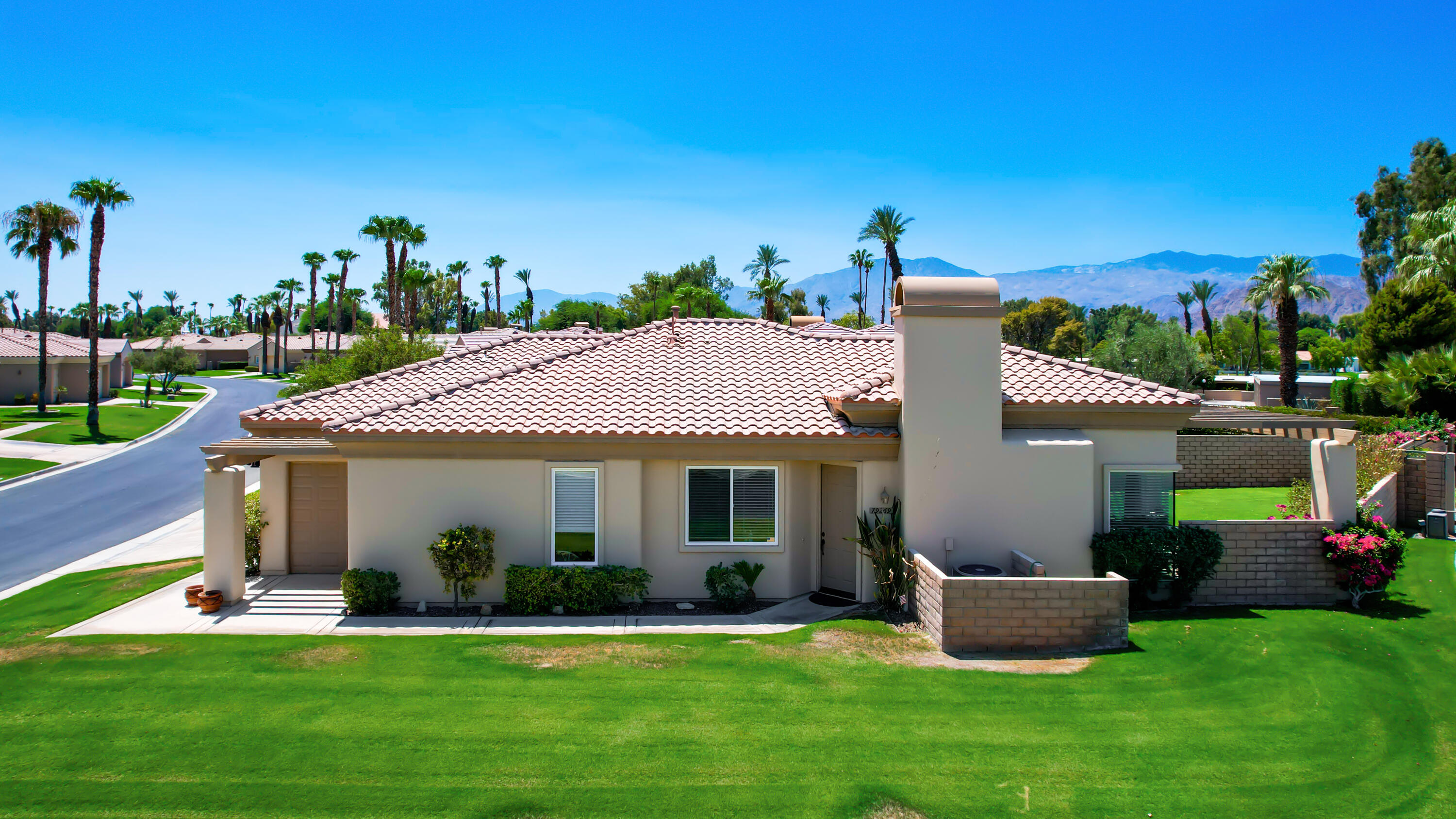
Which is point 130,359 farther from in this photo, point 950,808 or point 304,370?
point 950,808

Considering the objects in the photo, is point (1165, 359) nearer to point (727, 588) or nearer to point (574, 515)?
point (727, 588)

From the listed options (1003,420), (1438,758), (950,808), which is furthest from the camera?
(1003,420)

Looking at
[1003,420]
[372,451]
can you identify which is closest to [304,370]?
[372,451]

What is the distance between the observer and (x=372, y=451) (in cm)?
1329

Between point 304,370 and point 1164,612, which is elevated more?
point 304,370

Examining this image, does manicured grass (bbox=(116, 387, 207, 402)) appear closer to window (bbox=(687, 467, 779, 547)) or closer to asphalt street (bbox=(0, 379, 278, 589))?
asphalt street (bbox=(0, 379, 278, 589))

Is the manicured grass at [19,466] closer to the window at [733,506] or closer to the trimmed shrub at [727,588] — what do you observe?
the window at [733,506]

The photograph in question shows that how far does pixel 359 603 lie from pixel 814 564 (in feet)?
24.1

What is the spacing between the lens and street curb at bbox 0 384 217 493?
31375 millimetres

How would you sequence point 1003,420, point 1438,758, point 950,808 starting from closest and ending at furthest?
point 950,808
point 1438,758
point 1003,420

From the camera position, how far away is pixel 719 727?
8508mm

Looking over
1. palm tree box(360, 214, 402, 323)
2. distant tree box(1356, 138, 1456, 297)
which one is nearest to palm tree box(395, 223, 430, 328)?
palm tree box(360, 214, 402, 323)

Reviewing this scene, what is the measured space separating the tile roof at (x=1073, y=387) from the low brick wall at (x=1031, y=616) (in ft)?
11.5

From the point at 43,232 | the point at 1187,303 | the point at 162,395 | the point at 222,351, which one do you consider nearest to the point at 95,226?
the point at 43,232
